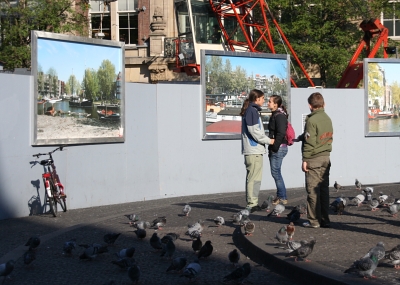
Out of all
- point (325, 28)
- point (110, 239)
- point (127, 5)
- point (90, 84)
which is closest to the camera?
point (110, 239)

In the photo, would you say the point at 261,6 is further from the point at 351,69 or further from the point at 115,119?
the point at 115,119

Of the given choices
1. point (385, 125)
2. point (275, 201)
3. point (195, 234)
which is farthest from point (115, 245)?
point (385, 125)

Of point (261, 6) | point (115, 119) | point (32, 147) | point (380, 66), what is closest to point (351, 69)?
point (380, 66)

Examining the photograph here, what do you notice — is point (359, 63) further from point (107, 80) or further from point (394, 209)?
point (394, 209)

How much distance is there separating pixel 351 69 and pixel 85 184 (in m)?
13.1

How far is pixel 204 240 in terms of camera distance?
10.8 m

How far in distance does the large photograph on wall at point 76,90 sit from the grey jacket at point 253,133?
164 inches

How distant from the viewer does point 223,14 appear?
107 ft

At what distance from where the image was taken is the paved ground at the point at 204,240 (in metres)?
8.20

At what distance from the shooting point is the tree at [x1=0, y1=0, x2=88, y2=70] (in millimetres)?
25000

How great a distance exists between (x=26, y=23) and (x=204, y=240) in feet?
56.1

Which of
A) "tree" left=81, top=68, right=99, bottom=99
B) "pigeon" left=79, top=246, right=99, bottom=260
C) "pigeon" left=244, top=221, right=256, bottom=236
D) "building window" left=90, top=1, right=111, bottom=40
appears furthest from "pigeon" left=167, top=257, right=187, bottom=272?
"building window" left=90, top=1, right=111, bottom=40

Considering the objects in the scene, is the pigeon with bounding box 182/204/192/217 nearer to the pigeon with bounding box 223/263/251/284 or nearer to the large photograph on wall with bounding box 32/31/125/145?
the large photograph on wall with bounding box 32/31/125/145

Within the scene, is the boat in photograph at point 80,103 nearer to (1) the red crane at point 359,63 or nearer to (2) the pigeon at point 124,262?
(2) the pigeon at point 124,262
